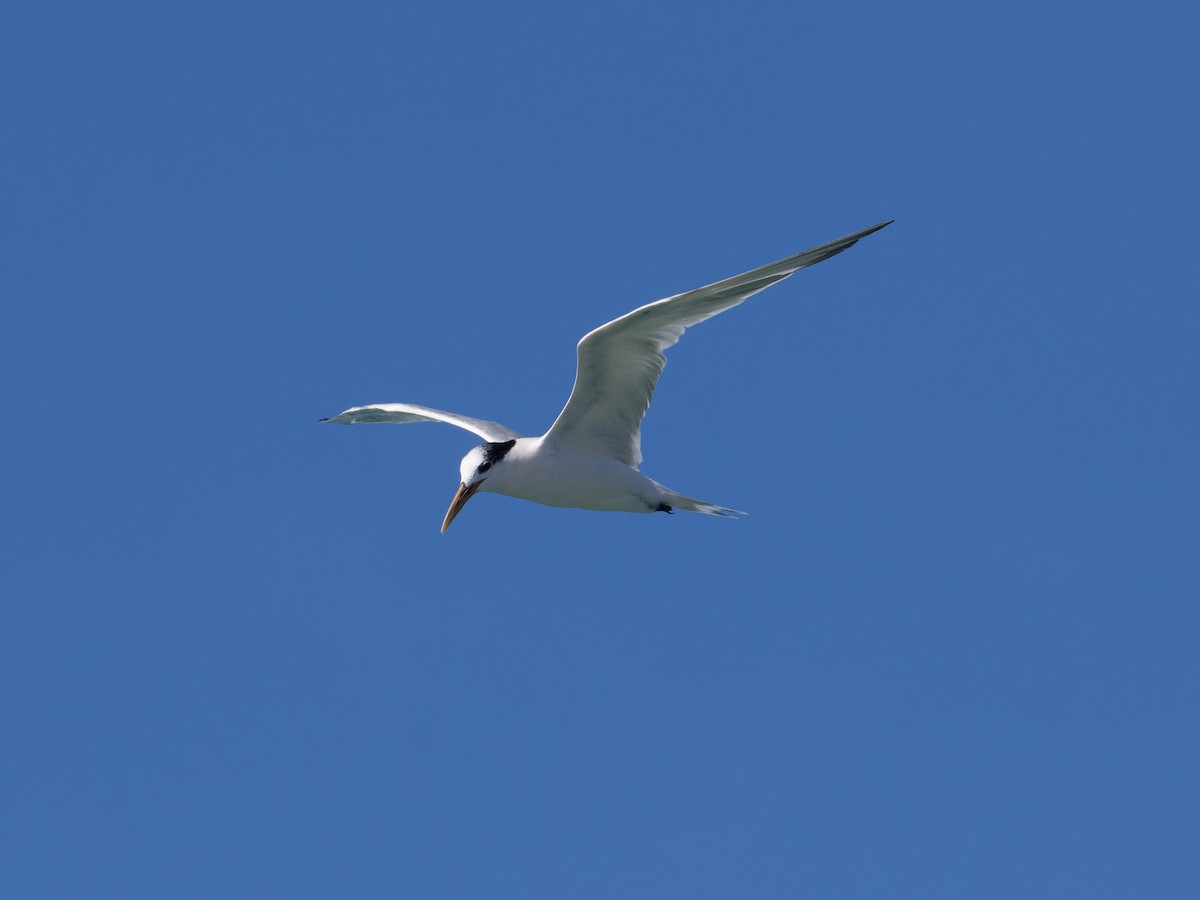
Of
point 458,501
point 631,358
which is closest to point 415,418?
point 458,501

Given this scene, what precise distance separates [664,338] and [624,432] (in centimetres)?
136

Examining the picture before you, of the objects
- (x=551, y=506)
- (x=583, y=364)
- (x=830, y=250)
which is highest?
(x=830, y=250)

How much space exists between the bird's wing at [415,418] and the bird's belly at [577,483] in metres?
0.96

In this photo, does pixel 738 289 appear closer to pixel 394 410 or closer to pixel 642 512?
pixel 642 512

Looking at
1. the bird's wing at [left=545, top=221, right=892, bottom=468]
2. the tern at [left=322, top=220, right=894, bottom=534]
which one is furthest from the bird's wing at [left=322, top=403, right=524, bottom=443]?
the bird's wing at [left=545, top=221, right=892, bottom=468]

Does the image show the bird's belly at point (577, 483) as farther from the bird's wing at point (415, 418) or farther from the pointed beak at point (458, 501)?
the bird's wing at point (415, 418)

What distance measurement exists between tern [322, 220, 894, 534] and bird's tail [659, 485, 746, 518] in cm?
→ 1

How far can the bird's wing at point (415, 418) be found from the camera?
15.4 m

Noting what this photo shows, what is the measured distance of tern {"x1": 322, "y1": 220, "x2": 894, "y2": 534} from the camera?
41.6ft

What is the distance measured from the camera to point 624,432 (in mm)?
13781

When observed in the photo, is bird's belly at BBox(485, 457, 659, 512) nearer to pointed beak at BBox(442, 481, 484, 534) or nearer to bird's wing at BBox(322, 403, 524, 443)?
pointed beak at BBox(442, 481, 484, 534)

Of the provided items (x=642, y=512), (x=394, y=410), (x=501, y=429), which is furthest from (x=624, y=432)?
(x=394, y=410)

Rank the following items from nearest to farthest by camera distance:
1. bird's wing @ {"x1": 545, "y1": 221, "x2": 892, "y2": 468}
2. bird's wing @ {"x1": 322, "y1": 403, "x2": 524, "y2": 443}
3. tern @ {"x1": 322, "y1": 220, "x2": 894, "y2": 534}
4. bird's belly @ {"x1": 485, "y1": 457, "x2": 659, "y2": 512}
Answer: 1. bird's wing @ {"x1": 545, "y1": 221, "x2": 892, "y2": 468}
2. tern @ {"x1": 322, "y1": 220, "x2": 894, "y2": 534}
3. bird's belly @ {"x1": 485, "y1": 457, "x2": 659, "y2": 512}
4. bird's wing @ {"x1": 322, "y1": 403, "x2": 524, "y2": 443}

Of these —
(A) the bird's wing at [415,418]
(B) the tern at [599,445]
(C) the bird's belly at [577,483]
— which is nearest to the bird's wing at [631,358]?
(B) the tern at [599,445]
